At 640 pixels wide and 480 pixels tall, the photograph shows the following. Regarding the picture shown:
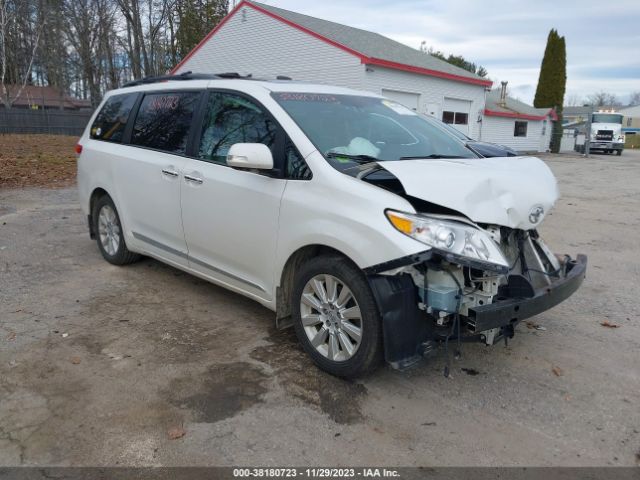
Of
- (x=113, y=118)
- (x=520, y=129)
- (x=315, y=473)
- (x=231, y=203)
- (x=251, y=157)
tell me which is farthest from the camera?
(x=520, y=129)

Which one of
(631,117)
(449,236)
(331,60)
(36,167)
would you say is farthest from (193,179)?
(631,117)

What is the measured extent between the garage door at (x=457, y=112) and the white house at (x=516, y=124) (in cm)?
189

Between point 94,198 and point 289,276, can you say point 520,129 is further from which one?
point 289,276

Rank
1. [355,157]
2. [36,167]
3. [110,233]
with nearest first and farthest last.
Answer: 1. [355,157]
2. [110,233]
3. [36,167]

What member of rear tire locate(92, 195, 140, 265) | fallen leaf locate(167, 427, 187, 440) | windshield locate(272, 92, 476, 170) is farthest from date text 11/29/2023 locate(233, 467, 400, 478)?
rear tire locate(92, 195, 140, 265)

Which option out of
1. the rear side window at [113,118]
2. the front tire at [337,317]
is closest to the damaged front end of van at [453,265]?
the front tire at [337,317]

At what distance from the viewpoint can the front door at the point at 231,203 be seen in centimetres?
381

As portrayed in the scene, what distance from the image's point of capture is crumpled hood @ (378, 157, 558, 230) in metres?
3.14

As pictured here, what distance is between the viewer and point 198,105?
450 cm

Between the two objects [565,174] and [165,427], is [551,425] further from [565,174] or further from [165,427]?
[565,174]

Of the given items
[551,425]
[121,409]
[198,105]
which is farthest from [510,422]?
[198,105]

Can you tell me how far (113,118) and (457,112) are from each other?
69.1ft

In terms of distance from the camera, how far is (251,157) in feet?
11.8

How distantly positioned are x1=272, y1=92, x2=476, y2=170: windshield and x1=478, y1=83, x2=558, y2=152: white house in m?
23.4
